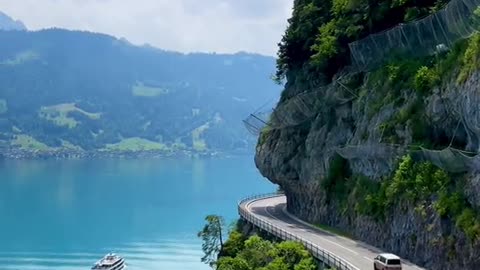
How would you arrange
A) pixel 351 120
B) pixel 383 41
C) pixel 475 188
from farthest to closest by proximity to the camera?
1. pixel 351 120
2. pixel 383 41
3. pixel 475 188

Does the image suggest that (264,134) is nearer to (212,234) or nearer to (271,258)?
(212,234)

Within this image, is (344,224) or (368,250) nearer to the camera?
(368,250)

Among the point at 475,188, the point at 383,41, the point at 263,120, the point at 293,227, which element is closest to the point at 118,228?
the point at 263,120

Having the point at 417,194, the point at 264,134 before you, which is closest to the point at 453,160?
the point at 417,194

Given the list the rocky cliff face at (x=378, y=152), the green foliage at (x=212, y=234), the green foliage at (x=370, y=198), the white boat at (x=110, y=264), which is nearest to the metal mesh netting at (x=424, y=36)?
the rocky cliff face at (x=378, y=152)

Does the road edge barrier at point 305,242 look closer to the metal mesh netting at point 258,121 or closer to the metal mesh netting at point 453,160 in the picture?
the metal mesh netting at point 453,160

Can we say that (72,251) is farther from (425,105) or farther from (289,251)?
(425,105)
